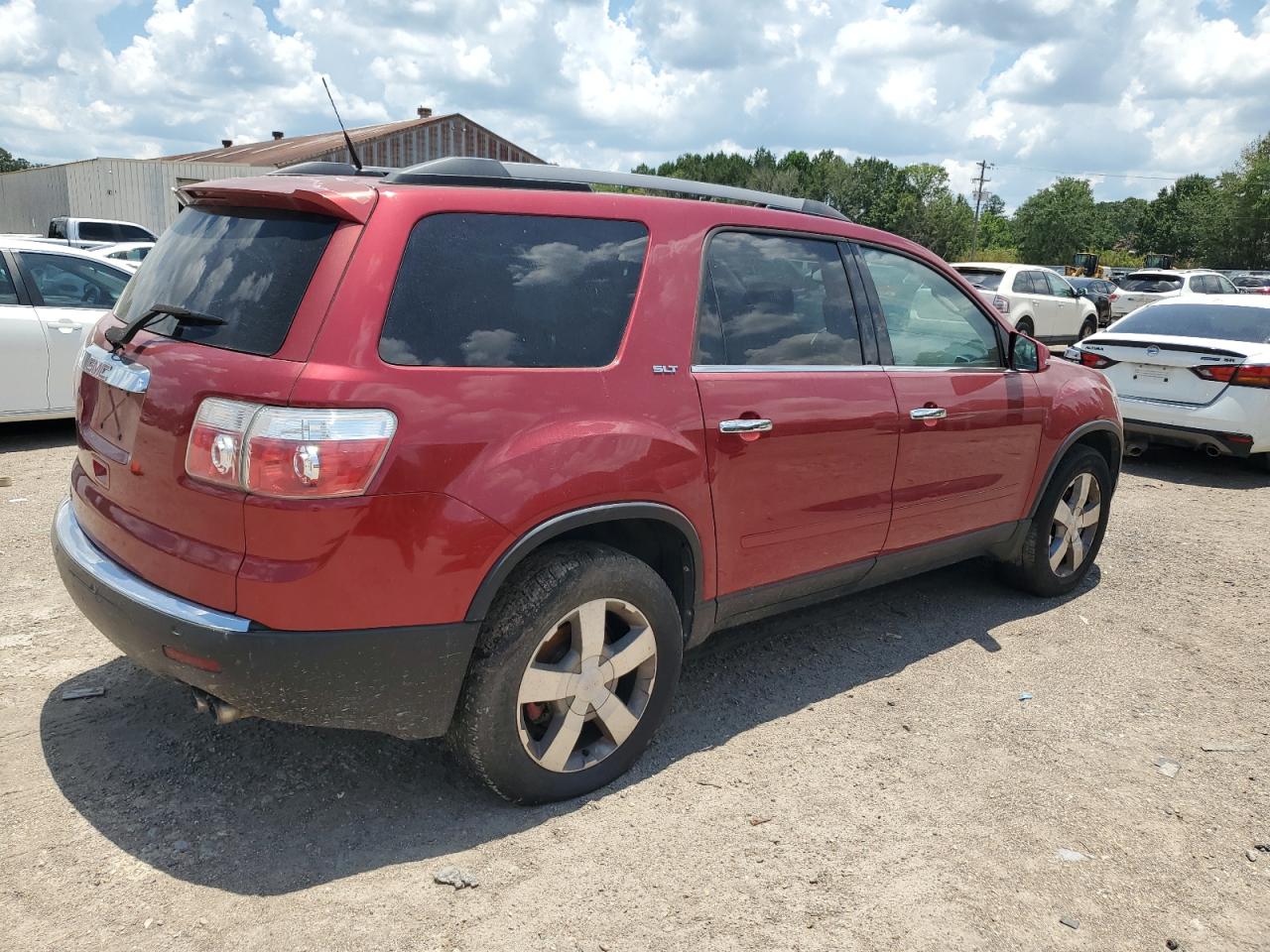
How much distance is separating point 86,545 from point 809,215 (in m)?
2.77

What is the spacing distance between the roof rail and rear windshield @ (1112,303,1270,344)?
6.45 meters

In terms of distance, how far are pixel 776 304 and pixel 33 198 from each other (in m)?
48.0

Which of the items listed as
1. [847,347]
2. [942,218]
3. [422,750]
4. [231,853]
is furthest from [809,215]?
[942,218]

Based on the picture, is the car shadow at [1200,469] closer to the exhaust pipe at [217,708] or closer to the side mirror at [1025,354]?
the side mirror at [1025,354]

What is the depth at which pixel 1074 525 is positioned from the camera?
5090 mm

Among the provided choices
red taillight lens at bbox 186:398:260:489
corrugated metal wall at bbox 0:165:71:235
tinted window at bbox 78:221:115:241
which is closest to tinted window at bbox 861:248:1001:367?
red taillight lens at bbox 186:398:260:489

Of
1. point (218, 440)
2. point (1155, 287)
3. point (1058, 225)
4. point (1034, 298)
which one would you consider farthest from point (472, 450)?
point (1058, 225)

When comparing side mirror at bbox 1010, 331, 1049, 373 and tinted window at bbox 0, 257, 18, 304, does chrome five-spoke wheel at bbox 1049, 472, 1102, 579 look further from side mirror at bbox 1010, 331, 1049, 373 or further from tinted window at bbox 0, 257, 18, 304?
tinted window at bbox 0, 257, 18, 304

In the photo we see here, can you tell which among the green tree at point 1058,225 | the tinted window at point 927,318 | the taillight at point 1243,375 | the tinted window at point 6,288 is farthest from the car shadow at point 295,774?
the green tree at point 1058,225

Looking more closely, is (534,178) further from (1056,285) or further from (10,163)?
(10,163)

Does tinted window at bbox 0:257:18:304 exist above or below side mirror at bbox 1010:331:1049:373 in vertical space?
below

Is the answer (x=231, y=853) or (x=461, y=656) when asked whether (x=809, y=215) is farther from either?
(x=231, y=853)

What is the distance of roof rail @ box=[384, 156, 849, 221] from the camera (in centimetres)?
288

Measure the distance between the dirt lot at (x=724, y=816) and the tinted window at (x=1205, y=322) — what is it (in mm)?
5034
